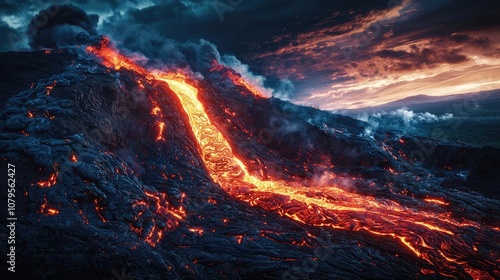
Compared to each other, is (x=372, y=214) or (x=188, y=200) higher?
(x=188, y=200)

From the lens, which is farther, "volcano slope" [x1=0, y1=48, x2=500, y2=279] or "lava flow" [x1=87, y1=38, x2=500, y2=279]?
"lava flow" [x1=87, y1=38, x2=500, y2=279]

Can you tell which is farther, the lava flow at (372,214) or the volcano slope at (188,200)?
the lava flow at (372,214)

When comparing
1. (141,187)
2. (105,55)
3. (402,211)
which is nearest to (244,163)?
(141,187)

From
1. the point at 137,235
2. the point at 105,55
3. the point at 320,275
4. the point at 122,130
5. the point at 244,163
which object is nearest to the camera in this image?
the point at 320,275

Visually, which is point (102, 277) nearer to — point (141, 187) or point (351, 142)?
point (141, 187)
